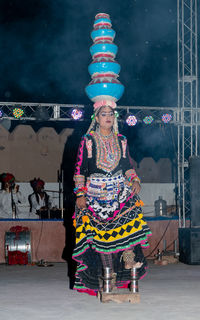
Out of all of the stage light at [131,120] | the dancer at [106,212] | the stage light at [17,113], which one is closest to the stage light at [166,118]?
the stage light at [131,120]

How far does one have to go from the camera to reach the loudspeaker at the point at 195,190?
7.24 meters

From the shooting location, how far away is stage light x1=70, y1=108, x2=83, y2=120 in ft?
34.2

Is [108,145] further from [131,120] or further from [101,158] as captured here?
[131,120]

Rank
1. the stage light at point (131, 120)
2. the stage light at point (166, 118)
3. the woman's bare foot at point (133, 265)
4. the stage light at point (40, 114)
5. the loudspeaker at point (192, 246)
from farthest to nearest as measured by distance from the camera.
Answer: the stage light at point (131, 120)
the stage light at point (166, 118)
the stage light at point (40, 114)
the loudspeaker at point (192, 246)
the woman's bare foot at point (133, 265)

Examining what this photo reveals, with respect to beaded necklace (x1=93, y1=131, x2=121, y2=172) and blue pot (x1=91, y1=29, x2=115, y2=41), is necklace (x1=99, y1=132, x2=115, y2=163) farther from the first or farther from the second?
blue pot (x1=91, y1=29, x2=115, y2=41)

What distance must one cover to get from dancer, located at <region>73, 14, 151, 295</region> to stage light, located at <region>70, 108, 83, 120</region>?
597 centimetres

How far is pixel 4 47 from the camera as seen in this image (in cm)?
1582

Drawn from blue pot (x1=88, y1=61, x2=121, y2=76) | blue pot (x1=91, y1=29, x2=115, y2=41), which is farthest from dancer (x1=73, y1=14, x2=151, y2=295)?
blue pot (x1=91, y1=29, x2=115, y2=41)

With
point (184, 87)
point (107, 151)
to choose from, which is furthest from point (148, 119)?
point (107, 151)

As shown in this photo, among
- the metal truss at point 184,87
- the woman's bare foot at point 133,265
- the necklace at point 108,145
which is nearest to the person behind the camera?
the woman's bare foot at point 133,265

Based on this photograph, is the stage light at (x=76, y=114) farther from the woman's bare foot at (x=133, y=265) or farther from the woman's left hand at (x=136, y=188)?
the woman's bare foot at (x=133, y=265)

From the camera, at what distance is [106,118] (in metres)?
4.42

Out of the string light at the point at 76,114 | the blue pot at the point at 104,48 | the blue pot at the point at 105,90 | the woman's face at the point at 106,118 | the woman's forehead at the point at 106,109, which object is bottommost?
the woman's face at the point at 106,118

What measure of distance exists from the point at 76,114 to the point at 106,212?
21.2 feet
